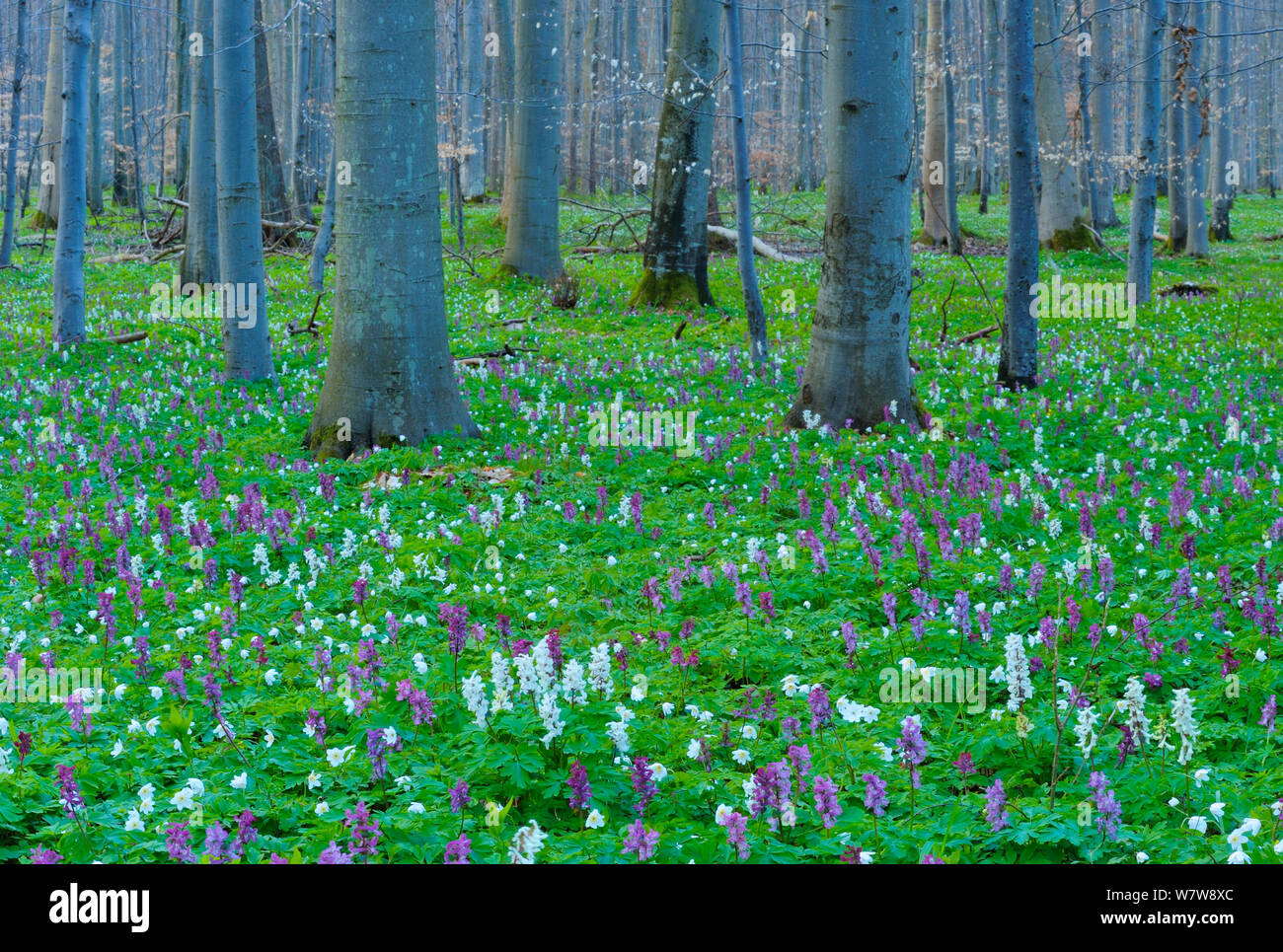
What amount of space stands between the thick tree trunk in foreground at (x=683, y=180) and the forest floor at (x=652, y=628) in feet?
22.1

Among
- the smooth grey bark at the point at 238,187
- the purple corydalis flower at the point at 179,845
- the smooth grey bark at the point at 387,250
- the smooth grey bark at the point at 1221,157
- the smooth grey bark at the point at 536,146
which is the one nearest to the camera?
the purple corydalis flower at the point at 179,845

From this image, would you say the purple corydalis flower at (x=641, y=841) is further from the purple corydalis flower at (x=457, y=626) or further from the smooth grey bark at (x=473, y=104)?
the smooth grey bark at (x=473, y=104)

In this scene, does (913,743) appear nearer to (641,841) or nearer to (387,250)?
(641,841)

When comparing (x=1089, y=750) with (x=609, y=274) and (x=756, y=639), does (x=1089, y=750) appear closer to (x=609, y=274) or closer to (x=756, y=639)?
(x=756, y=639)

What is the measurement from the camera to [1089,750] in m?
4.23

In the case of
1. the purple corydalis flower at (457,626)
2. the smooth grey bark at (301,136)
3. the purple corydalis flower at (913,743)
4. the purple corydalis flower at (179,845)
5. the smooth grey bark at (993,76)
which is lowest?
the purple corydalis flower at (179,845)

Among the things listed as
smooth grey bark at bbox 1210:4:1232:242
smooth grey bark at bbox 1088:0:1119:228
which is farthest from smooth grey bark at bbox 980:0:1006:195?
smooth grey bark at bbox 1210:4:1232:242

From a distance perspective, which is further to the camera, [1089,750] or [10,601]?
[10,601]

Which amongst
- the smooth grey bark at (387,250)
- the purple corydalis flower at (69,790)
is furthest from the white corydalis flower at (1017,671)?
the smooth grey bark at (387,250)

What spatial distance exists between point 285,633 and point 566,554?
6.70 ft

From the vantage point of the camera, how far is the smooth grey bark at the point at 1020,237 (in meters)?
12.0

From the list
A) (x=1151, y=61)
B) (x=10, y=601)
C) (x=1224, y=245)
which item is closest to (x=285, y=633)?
(x=10, y=601)

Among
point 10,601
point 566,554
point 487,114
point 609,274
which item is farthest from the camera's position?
point 487,114

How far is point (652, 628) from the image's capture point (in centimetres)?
613
